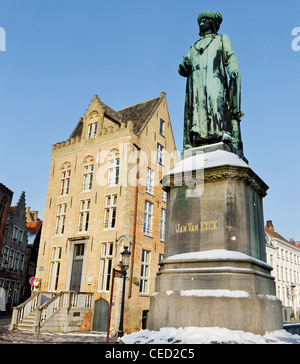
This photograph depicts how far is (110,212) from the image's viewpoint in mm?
23797

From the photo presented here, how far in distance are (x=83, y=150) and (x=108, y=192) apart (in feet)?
15.4

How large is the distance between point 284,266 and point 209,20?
47.9 meters

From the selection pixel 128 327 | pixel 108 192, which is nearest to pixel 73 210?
pixel 108 192

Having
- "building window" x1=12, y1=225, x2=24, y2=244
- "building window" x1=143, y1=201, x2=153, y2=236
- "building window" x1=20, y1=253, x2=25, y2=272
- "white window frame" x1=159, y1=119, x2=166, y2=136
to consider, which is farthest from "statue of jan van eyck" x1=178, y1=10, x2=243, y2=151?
"building window" x1=20, y1=253, x2=25, y2=272

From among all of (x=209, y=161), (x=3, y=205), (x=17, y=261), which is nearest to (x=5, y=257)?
(x=17, y=261)

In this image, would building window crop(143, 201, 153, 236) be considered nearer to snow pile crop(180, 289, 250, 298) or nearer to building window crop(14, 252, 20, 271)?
snow pile crop(180, 289, 250, 298)

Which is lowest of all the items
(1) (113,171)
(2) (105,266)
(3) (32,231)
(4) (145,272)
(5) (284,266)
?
(4) (145,272)

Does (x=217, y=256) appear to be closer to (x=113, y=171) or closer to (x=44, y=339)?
(x=44, y=339)

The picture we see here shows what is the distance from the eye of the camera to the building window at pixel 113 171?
79.9ft

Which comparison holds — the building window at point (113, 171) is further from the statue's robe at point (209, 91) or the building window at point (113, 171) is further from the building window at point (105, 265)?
the statue's robe at point (209, 91)

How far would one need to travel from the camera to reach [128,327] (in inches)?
838

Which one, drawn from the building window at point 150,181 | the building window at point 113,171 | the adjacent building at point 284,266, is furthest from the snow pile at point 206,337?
the adjacent building at point 284,266

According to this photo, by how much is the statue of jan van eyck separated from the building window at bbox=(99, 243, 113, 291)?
52.7ft
